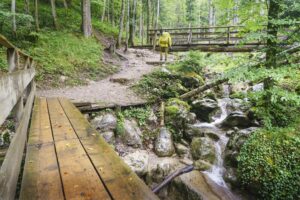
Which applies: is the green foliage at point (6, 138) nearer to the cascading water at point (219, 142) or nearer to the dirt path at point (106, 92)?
the dirt path at point (106, 92)

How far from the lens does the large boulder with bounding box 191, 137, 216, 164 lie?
6.98m

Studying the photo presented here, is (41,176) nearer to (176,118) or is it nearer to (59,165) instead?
(59,165)

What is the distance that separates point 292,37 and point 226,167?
12.4ft

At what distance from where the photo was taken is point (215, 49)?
15.0m

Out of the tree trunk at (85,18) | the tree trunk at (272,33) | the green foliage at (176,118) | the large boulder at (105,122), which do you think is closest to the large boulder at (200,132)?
the green foliage at (176,118)

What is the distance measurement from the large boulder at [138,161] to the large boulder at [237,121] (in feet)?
11.4

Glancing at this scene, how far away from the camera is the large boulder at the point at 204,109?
9269mm

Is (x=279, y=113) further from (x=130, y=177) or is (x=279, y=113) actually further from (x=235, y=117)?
(x=130, y=177)

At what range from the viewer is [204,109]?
9336 millimetres

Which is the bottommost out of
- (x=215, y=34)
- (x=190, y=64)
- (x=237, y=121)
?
(x=237, y=121)

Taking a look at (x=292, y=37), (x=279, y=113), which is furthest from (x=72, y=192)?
(x=292, y=37)

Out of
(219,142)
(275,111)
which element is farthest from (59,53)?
(275,111)

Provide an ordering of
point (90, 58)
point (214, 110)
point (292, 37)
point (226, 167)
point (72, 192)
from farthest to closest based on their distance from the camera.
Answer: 1. point (90, 58)
2. point (214, 110)
3. point (226, 167)
4. point (292, 37)
5. point (72, 192)

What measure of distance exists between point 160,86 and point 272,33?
475 centimetres
